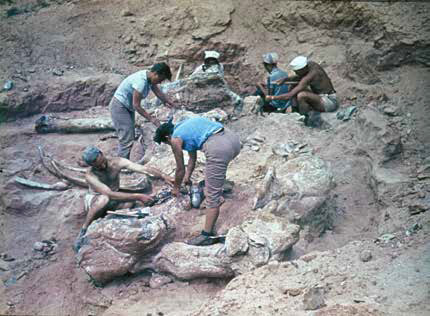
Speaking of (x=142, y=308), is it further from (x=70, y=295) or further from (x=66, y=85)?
(x=66, y=85)

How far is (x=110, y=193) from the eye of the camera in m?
5.15

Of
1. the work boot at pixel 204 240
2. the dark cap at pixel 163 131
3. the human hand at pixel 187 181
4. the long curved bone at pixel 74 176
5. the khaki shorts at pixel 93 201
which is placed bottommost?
the long curved bone at pixel 74 176

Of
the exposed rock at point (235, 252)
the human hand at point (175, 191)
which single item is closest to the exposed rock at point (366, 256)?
the exposed rock at point (235, 252)

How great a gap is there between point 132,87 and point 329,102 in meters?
2.79

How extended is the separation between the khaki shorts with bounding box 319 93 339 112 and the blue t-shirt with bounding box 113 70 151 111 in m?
2.52

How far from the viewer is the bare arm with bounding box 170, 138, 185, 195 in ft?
15.7

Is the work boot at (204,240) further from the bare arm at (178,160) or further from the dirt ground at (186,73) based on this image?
the bare arm at (178,160)

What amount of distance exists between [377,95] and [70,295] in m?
5.06

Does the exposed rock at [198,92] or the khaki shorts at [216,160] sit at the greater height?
the khaki shorts at [216,160]

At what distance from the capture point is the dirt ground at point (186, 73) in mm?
4418

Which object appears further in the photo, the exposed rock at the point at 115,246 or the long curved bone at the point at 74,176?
the long curved bone at the point at 74,176

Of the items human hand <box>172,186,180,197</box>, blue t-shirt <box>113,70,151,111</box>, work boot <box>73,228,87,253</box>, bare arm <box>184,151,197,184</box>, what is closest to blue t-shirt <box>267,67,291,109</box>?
blue t-shirt <box>113,70,151,111</box>

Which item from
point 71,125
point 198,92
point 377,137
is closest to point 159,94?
point 198,92

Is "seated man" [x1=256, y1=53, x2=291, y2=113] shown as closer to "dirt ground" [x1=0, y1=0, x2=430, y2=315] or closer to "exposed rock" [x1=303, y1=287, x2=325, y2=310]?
"dirt ground" [x1=0, y1=0, x2=430, y2=315]
